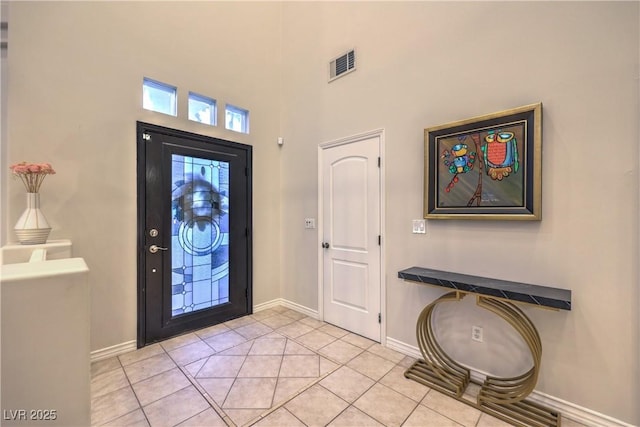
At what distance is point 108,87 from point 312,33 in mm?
2418

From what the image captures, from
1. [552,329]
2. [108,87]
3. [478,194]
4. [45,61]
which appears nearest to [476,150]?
[478,194]

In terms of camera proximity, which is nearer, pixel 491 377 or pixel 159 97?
pixel 491 377

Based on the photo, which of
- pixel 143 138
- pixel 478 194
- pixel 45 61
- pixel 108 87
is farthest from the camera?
Result: pixel 143 138

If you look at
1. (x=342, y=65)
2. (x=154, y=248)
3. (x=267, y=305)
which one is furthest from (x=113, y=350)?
(x=342, y=65)

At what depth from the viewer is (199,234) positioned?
3.13m

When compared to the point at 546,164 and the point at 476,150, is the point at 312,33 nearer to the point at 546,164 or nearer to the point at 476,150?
the point at 476,150

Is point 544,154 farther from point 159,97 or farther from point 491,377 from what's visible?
point 159,97

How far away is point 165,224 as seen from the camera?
9.36ft

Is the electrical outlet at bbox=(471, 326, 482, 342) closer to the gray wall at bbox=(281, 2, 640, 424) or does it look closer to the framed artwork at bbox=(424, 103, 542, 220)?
the gray wall at bbox=(281, 2, 640, 424)

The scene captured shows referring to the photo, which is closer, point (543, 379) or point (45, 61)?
point (543, 379)

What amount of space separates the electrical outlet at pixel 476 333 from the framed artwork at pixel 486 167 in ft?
2.99

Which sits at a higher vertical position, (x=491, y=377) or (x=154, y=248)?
(x=154, y=248)

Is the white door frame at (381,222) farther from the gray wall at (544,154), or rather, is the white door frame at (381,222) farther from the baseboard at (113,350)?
the baseboard at (113,350)

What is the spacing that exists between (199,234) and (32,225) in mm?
1359
